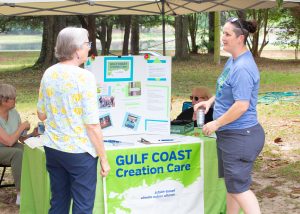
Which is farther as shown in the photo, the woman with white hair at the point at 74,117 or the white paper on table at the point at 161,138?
the white paper on table at the point at 161,138

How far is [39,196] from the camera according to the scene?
166 inches

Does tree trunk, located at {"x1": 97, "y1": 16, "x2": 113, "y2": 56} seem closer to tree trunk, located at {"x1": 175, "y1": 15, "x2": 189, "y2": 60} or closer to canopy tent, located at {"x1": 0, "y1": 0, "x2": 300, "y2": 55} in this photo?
tree trunk, located at {"x1": 175, "y1": 15, "x2": 189, "y2": 60}

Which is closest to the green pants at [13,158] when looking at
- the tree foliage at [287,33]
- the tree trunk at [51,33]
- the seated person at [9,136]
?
the seated person at [9,136]

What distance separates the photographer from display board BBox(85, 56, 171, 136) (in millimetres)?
4363

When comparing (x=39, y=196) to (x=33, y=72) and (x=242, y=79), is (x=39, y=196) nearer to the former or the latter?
(x=242, y=79)

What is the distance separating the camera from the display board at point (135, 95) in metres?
4.36

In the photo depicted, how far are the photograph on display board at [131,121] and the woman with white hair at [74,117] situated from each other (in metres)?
1.12

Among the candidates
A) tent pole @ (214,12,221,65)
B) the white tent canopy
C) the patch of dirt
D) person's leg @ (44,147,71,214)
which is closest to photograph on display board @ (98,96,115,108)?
the white tent canopy

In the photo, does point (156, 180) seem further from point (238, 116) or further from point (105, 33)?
point (105, 33)

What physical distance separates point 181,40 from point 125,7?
1964 cm

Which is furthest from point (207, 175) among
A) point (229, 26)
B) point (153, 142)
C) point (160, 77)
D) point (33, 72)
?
point (33, 72)

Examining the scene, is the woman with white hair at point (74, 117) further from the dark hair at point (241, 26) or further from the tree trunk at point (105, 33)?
the tree trunk at point (105, 33)

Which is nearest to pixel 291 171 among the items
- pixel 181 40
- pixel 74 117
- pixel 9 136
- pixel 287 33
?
pixel 9 136

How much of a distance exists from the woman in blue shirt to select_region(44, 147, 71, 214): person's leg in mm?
971
